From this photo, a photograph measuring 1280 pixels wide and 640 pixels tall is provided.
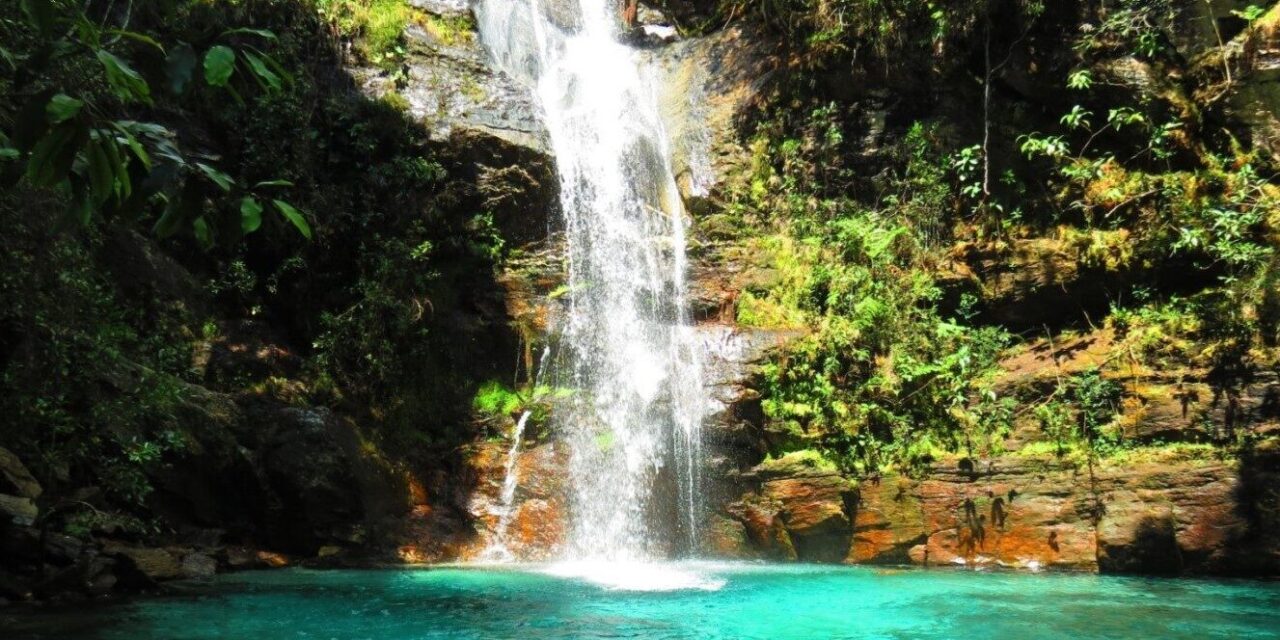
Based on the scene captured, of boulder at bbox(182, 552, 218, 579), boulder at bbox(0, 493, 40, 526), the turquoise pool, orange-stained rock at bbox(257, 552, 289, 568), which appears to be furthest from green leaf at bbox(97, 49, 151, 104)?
orange-stained rock at bbox(257, 552, 289, 568)

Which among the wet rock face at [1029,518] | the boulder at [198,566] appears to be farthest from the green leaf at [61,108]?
the wet rock face at [1029,518]

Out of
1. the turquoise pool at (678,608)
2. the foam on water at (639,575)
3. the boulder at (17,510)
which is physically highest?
the boulder at (17,510)

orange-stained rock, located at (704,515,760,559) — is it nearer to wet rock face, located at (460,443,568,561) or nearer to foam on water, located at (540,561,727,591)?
foam on water, located at (540,561,727,591)

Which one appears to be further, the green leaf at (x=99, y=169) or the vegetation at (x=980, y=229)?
the vegetation at (x=980, y=229)

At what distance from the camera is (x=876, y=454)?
400 inches

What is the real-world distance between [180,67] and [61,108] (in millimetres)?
229

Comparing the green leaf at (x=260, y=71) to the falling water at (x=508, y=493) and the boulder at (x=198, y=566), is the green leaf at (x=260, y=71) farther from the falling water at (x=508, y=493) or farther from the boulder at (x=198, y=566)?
the falling water at (x=508, y=493)

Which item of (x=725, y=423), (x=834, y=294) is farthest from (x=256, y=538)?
(x=834, y=294)

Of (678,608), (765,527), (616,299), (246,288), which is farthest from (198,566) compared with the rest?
(616,299)

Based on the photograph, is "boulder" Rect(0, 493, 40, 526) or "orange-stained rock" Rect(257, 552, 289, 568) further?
"orange-stained rock" Rect(257, 552, 289, 568)

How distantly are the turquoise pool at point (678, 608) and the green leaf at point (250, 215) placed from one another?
4.10 metres

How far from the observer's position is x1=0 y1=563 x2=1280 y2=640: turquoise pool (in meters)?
5.43

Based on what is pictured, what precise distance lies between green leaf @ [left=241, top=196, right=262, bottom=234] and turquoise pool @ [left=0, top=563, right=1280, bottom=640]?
4.10 m

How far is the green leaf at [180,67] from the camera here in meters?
1.68
